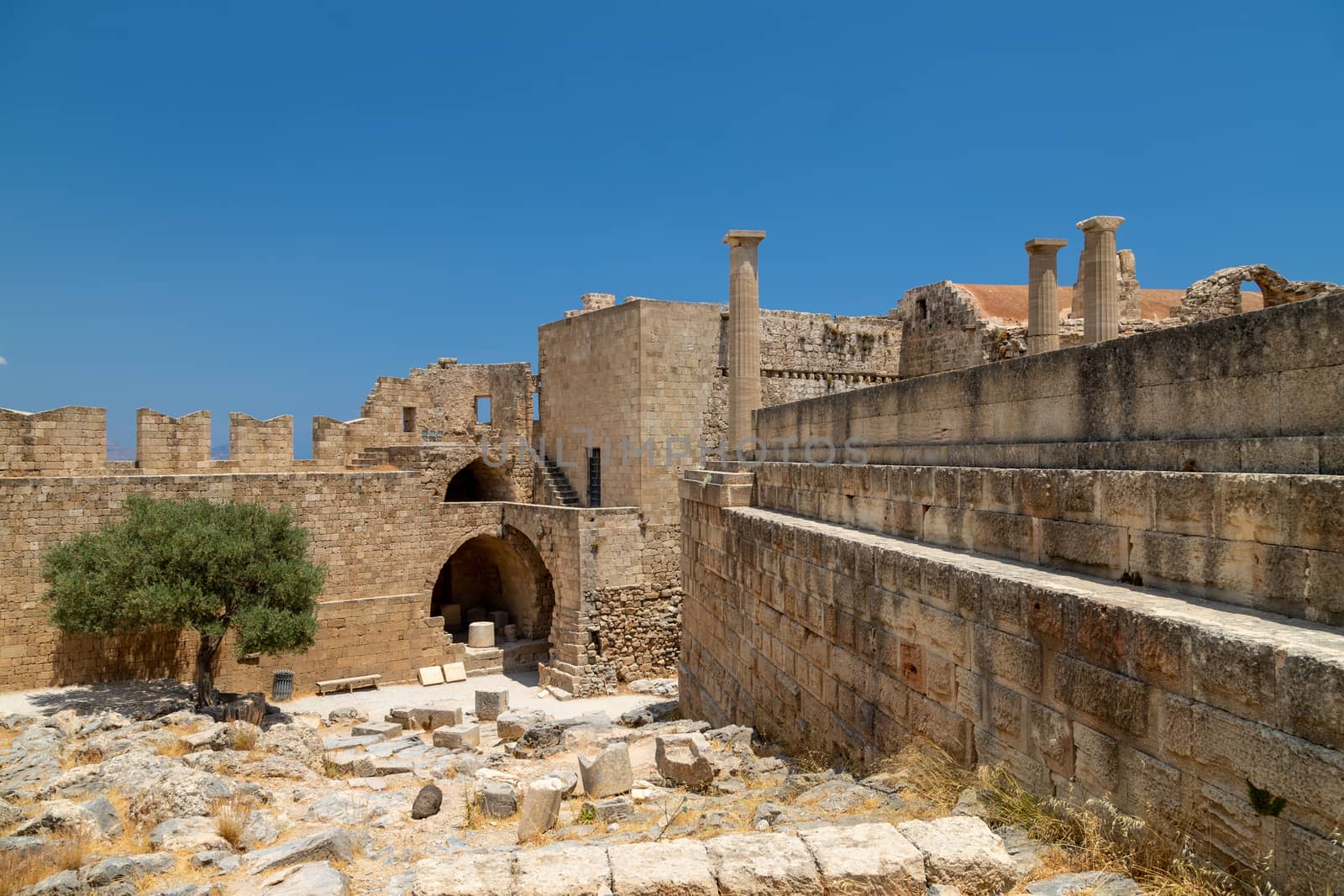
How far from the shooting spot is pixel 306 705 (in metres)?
14.9

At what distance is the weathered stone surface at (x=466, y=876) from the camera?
11.3 feet

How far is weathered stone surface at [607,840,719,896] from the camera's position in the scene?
11.2 ft

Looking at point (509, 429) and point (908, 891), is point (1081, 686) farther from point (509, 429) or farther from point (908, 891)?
point (509, 429)

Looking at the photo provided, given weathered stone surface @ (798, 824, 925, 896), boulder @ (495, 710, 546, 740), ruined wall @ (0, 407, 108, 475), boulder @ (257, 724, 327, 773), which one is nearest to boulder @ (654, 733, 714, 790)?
weathered stone surface @ (798, 824, 925, 896)

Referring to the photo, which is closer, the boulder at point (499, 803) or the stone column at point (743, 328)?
the boulder at point (499, 803)

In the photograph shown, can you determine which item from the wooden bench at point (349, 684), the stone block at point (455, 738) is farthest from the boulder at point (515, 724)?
the wooden bench at point (349, 684)

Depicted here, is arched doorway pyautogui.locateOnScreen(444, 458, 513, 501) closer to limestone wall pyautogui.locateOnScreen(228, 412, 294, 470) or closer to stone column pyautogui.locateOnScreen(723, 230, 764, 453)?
limestone wall pyautogui.locateOnScreen(228, 412, 294, 470)

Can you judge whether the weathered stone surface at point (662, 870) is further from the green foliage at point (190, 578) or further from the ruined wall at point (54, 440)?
the ruined wall at point (54, 440)

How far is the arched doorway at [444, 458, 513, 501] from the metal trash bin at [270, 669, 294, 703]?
531 centimetres

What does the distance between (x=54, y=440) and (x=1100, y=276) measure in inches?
676

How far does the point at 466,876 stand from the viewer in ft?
11.6

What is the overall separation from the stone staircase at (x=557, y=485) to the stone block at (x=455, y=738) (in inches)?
355

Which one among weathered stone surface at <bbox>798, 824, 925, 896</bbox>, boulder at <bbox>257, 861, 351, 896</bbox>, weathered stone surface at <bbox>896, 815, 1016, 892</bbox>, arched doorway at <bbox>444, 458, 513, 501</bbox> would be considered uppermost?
arched doorway at <bbox>444, 458, 513, 501</bbox>

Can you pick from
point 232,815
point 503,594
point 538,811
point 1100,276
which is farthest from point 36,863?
point 503,594
